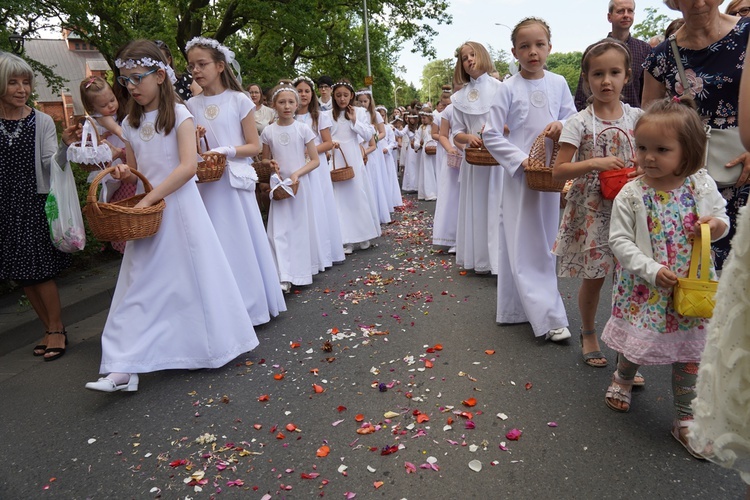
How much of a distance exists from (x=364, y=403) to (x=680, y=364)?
168 cm

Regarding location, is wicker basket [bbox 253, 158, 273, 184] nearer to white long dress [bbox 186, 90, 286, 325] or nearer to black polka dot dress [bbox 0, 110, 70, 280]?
white long dress [bbox 186, 90, 286, 325]

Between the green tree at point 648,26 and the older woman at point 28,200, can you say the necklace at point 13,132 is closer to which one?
the older woman at point 28,200

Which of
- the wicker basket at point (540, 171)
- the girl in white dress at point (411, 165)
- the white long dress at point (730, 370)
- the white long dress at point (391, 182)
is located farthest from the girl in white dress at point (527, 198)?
the girl in white dress at point (411, 165)

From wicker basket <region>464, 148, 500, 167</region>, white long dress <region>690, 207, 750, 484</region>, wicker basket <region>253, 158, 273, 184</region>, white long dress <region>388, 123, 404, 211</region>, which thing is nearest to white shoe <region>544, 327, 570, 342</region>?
wicker basket <region>464, 148, 500, 167</region>

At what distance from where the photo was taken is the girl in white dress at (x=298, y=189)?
6.28 meters

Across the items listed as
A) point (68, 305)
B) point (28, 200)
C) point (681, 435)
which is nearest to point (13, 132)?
point (28, 200)

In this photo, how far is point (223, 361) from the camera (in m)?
4.00

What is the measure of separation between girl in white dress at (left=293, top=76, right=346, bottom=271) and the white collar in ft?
6.26

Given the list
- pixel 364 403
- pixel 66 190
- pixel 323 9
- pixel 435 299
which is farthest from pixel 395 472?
pixel 323 9

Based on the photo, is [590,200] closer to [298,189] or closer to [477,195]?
[477,195]

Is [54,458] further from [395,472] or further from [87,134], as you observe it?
[87,134]

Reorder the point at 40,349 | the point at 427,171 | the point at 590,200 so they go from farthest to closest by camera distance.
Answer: the point at 427,171 → the point at 40,349 → the point at 590,200

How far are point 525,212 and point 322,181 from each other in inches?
142

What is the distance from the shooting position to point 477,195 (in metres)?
6.39
